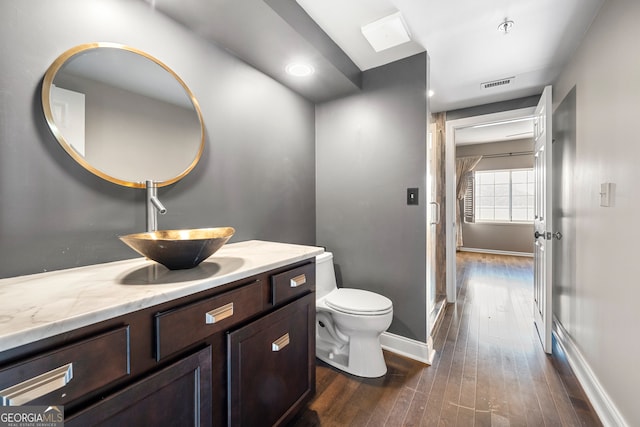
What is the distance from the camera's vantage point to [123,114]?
3.83ft

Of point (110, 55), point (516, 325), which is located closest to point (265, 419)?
point (110, 55)

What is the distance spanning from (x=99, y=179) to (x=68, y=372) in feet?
2.63

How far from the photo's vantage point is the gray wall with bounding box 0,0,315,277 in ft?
2.96

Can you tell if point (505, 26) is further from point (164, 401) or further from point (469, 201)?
point (469, 201)

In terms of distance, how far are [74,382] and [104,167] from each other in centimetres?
84

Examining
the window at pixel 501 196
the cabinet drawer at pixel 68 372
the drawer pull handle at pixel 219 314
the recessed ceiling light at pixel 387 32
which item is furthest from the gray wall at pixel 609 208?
the window at pixel 501 196

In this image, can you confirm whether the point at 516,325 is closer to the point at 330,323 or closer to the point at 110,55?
the point at 330,323

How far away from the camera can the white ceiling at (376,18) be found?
1358 millimetres

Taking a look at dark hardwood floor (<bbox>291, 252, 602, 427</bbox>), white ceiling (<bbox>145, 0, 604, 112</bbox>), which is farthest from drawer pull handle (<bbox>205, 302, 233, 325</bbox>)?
Result: white ceiling (<bbox>145, 0, 604, 112</bbox>)

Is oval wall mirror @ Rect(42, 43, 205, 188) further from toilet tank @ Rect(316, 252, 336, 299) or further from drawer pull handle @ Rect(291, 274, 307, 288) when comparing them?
toilet tank @ Rect(316, 252, 336, 299)

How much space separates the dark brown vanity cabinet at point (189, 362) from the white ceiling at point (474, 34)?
57.8 inches

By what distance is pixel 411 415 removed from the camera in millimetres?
1419

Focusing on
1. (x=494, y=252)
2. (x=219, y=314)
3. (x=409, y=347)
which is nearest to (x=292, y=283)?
(x=219, y=314)

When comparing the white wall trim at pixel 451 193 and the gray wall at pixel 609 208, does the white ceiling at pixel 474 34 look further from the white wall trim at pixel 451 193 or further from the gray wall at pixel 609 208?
the white wall trim at pixel 451 193
